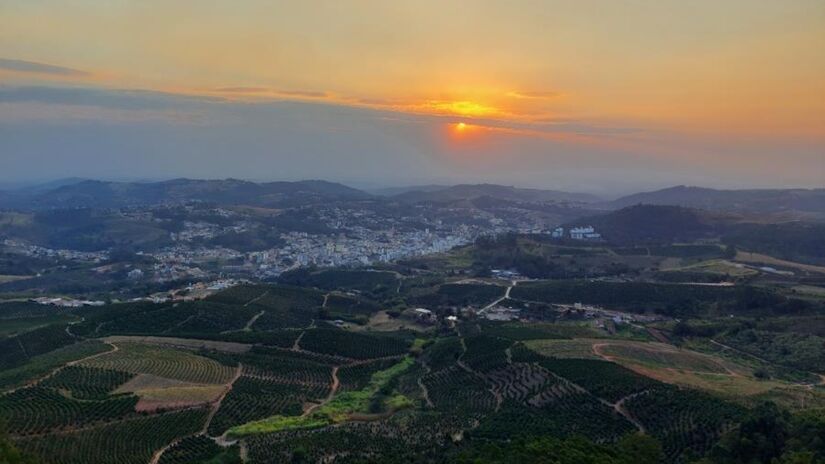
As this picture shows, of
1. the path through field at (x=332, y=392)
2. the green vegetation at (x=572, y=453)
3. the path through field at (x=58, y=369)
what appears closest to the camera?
the green vegetation at (x=572, y=453)

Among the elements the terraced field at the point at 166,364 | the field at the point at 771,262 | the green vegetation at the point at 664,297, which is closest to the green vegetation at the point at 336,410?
the terraced field at the point at 166,364

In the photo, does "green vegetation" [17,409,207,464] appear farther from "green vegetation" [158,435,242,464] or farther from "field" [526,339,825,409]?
"field" [526,339,825,409]

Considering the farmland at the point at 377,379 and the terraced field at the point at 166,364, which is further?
Result: the terraced field at the point at 166,364

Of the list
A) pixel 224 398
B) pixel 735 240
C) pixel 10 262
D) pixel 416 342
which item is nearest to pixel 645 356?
pixel 416 342

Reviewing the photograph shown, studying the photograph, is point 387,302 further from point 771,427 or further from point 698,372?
point 771,427

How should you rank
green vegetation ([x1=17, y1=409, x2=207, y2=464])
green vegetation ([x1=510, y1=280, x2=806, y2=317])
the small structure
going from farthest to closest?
the small structure
green vegetation ([x1=510, y1=280, x2=806, y2=317])
green vegetation ([x1=17, y1=409, x2=207, y2=464])

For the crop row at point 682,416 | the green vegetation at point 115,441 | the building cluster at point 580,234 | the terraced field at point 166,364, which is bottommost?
the building cluster at point 580,234

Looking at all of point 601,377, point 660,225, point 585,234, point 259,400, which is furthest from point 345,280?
point 660,225

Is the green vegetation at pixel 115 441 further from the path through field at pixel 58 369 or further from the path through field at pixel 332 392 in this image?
the path through field at pixel 58 369

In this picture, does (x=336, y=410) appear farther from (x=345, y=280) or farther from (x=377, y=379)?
(x=345, y=280)

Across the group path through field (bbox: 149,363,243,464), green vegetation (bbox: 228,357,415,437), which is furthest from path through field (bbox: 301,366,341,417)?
path through field (bbox: 149,363,243,464)

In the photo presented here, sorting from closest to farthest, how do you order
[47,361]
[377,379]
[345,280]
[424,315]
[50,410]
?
[50,410]
[47,361]
[377,379]
[424,315]
[345,280]
